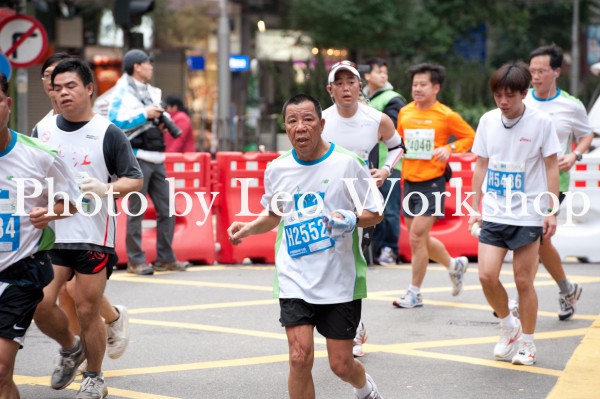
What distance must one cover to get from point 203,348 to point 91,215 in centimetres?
198

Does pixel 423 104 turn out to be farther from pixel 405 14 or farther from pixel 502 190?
pixel 405 14

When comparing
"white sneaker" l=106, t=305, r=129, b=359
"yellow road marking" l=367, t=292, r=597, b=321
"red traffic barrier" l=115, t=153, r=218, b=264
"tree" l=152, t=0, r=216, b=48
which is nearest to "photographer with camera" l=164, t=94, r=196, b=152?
"red traffic barrier" l=115, t=153, r=218, b=264

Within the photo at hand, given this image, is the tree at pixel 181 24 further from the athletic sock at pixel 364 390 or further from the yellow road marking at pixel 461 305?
the athletic sock at pixel 364 390

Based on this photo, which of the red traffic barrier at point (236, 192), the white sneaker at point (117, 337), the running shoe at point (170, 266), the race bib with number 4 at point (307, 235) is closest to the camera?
the race bib with number 4 at point (307, 235)

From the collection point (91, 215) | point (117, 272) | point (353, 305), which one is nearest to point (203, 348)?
point (91, 215)

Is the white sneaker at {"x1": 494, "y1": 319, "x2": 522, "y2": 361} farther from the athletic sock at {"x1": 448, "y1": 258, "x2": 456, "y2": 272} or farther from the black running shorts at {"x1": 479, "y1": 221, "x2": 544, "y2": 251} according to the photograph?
the athletic sock at {"x1": 448, "y1": 258, "x2": 456, "y2": 272}

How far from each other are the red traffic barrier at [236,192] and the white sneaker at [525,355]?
554 centimetres

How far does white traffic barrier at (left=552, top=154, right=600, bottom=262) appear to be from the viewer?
1267cm

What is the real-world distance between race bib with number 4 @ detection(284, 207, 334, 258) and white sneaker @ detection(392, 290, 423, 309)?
4.23 metres

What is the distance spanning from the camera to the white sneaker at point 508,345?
7566 mm

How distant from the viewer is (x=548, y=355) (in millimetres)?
7781

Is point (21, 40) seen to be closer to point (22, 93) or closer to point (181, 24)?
point (22, 93)

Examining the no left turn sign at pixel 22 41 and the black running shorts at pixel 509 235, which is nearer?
the black running shorts at pixel 509 235

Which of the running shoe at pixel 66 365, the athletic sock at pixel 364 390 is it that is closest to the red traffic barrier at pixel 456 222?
the running shoe at pixel 66 365
